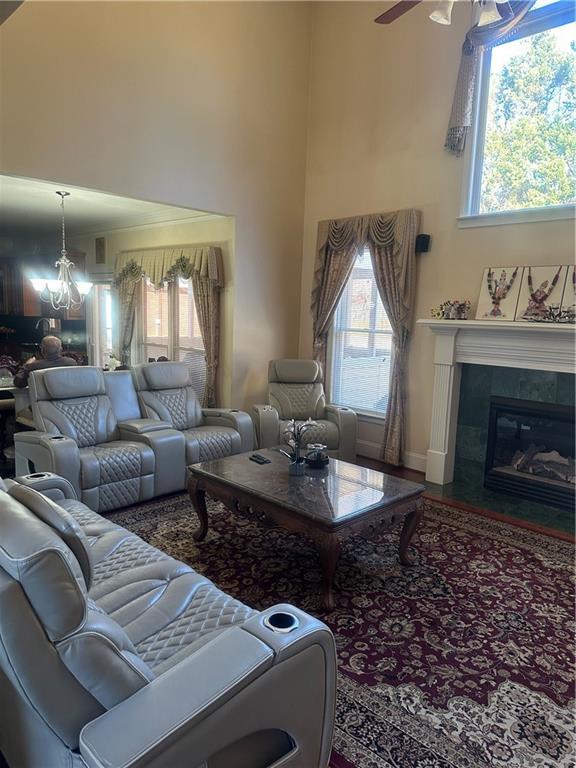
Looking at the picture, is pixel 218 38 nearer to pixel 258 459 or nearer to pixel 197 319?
pixel 197 319

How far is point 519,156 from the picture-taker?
165 inches

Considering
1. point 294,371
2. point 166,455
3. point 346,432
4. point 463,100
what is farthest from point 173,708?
point 463,100

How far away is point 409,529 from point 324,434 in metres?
1.70

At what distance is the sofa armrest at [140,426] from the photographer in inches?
157

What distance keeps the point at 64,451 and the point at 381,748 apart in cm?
256

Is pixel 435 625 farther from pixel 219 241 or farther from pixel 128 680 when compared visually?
pixel 219 241

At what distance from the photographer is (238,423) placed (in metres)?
4.46

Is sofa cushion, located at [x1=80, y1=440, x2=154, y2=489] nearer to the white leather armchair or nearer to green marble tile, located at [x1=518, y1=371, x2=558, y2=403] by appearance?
the white leather armchair

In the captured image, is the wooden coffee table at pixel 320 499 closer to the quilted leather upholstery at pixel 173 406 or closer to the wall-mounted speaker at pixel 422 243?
the quilted leather upholstery at pixel 173 406

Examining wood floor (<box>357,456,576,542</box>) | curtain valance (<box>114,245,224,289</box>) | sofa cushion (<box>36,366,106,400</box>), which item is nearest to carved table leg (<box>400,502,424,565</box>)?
wood floor (<box>357,456,576,542</box>)

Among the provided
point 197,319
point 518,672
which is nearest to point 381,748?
point 518,672

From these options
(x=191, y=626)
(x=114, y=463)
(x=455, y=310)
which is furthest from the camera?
(x=455, y=310)

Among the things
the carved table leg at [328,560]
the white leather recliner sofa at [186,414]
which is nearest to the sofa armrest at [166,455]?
the white leather recliner sofa at [186,414]

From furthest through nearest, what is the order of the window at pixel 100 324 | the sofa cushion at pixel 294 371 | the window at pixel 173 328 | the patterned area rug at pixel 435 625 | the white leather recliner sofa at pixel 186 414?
the window at pixel 100 324 < the window at pixel 173 328 < the sofa cushion at pixel 294 371 < the white leather recliner sofa at pixel 186 414 < the patterned area rug at pixel 435 625
